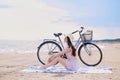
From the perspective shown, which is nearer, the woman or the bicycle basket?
the woman

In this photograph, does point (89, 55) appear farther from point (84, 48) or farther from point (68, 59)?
point (68, 59)

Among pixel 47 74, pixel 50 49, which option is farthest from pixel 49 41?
pixel 47 74

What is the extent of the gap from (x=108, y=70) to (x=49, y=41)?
2037mm

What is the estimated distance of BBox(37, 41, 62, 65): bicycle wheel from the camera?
10.3 metres

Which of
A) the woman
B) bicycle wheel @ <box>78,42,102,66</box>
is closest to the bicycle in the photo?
bicycle wheel @ <box>78,42,102,66</box>

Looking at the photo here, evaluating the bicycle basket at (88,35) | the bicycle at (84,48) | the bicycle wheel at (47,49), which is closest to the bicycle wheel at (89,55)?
the bicycle at (84,48)

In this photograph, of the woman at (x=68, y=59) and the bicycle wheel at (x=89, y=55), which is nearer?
the woman at (x=68, y=59)

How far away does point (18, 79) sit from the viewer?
795 centimetres

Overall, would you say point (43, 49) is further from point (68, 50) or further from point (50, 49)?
point (68, 50)

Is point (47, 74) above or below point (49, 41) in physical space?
below

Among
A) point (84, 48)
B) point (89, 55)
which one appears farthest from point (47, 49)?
point (89, 55)

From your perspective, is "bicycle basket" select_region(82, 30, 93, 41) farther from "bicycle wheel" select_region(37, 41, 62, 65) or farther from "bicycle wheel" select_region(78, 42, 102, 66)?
"bicycle wheel" select_region(37, 41, 62, 65)

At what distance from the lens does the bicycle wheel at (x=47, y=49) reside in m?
10.3

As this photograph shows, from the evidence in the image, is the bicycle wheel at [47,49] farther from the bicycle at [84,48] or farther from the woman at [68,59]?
the woman at [68,59]
